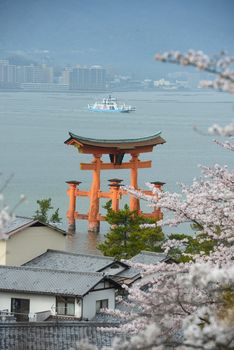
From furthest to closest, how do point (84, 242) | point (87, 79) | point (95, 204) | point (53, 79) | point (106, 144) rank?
1. point (53, 79)
2. point (87, 79)
3. point (95, 204)
4. point (106, 144)
5. point (84, 242)

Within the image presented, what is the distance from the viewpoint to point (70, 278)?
12.0 metres

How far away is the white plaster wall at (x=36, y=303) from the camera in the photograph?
11570 mm

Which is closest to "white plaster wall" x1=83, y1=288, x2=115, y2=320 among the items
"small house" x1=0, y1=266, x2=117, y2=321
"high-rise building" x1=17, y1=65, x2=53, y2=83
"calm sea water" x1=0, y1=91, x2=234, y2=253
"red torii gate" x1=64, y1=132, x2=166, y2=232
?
"small house" x1=0, y1=266, x2=117, y2=321

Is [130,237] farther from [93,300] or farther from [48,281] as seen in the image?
[93,300]

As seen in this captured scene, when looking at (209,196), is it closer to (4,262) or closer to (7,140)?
(4,262)

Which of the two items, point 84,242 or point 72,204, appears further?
point 72,204

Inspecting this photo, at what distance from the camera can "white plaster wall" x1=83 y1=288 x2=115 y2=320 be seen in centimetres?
1166

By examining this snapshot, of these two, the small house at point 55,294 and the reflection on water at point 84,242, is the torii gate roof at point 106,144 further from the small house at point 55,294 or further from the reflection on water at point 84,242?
the small house at point 55,294

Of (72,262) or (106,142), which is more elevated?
(106,142)

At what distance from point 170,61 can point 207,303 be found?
7.40 ft

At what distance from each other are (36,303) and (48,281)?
35cm

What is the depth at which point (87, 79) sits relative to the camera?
180750mm

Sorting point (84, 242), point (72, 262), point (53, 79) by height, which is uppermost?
point (53, 79)

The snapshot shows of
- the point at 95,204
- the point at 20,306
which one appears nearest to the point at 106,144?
the point at 95,204
